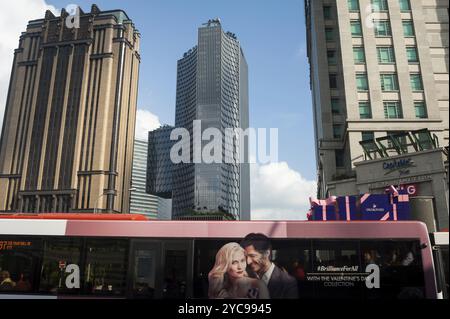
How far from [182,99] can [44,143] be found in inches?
3149

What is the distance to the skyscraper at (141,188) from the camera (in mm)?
184000

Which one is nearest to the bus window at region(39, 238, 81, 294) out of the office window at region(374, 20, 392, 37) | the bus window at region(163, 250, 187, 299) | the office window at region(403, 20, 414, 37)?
the bus window at region(163, 250, 187, 299)

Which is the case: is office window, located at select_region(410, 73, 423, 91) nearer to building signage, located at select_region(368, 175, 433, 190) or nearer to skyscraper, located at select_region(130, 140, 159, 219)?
building signage, located at select_region(368, 175, 433, 190)

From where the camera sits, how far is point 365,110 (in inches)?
1683

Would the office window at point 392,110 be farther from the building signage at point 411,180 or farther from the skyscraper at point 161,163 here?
the skyscraper at point 161,163

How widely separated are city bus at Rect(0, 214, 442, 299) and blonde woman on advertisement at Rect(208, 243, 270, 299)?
180 millimetres

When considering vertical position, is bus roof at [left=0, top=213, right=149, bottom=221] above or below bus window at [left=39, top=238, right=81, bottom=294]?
above

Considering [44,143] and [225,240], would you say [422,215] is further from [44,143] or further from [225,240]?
[44,143]

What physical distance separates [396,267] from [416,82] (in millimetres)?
37695

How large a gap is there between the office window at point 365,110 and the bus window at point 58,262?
3718cm

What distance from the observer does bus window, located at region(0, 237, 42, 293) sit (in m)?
11.5

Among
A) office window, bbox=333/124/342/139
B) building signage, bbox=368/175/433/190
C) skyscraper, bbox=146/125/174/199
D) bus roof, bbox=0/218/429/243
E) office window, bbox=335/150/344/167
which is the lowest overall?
bus roof, bbox=0/218/429/243

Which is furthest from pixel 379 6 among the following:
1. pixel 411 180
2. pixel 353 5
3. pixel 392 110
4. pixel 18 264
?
pixel 18 264

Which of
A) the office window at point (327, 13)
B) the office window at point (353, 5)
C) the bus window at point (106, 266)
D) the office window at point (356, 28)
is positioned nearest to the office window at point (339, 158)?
the office window at point (356, 28)
